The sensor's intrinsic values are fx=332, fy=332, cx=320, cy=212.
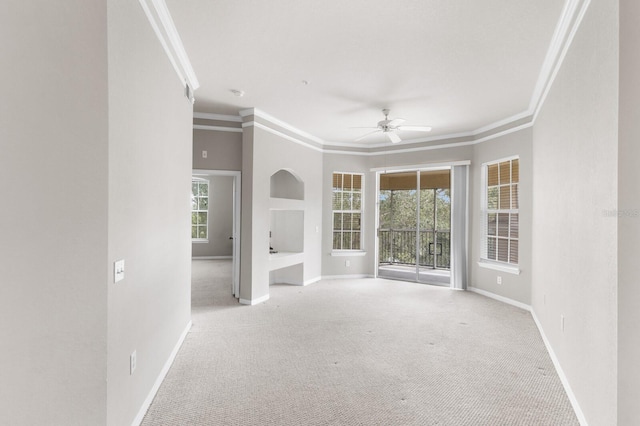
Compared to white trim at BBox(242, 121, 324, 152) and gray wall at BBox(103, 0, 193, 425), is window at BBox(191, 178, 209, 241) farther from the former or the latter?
gray wall at BBox(103, 0, 193, 425)

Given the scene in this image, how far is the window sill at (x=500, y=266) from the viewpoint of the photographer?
5.11 meters

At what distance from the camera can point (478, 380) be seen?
281 centimetres

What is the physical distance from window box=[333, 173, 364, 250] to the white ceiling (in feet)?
7.53

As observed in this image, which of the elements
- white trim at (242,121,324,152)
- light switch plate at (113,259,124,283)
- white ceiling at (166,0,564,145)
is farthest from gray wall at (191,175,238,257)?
light switch plate at (113,259,124,283)

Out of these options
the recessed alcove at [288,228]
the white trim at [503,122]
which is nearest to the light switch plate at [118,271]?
the recessed alcove at [288,228]

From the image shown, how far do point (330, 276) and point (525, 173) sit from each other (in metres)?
3.97

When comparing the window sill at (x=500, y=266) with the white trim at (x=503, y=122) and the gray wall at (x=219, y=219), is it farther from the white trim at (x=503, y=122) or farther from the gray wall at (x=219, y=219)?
the gray wall at (x=219, y=219)

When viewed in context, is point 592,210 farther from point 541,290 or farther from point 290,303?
point 290,303

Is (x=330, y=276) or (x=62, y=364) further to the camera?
(x=330, y=276)

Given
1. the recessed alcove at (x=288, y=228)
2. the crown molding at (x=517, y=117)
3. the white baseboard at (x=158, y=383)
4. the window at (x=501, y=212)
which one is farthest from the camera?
the recessed alcove at (x=288, y=228)

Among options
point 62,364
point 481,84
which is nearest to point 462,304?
point 481,84

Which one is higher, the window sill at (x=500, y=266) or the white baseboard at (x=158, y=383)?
the window sill at (x=500, y=266)

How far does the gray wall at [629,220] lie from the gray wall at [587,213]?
0.06m

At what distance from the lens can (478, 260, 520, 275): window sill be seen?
201 inches
